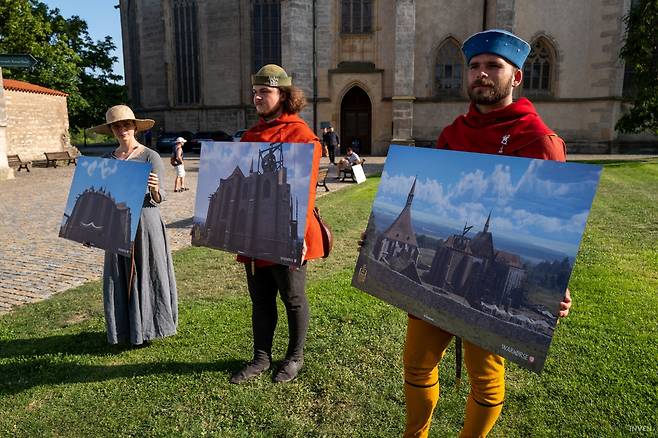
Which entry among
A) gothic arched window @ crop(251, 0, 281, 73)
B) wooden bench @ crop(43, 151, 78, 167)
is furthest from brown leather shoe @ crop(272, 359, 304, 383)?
gothic arched window @ crop(251, 0, 281, 73)

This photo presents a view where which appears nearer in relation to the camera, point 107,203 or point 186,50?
point 107,203

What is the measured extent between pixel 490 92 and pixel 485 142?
0.21m

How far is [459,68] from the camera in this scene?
86.4 feet

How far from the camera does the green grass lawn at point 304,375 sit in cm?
301

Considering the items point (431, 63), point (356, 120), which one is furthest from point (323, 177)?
point (431, 63)

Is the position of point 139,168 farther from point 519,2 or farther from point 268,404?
point 519,2

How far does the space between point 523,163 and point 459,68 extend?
26.5m

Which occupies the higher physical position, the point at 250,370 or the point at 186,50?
the point at 186,50

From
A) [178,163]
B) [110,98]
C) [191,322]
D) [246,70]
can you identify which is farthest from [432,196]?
[110,98]

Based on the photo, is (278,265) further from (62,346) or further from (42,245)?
(42,245)

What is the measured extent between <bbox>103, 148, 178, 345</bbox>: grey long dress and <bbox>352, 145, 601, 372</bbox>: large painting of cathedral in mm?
2138

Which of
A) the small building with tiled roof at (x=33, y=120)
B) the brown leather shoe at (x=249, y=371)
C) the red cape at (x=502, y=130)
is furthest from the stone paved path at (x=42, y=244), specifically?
the small building with tiled roof at (x=33, y=120)

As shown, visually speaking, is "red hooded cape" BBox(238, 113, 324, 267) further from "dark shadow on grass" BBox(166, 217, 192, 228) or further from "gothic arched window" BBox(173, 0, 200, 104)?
"gothic arched window" BBox(173, 0, 200, 104)

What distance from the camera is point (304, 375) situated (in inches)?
141
